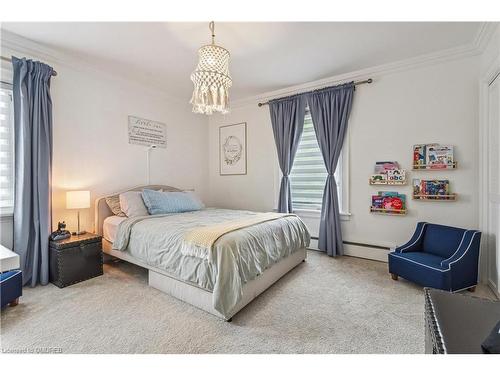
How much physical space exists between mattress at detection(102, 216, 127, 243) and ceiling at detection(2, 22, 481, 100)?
6.52ft

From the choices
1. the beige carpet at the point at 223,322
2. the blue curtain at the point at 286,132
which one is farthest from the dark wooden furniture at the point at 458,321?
the blue curtain at the point at 286,132

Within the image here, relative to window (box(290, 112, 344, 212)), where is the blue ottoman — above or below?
below

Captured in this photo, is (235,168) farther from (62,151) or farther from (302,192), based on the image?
(62,151)

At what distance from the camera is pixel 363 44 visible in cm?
261

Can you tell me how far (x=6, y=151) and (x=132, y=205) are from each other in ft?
4.49

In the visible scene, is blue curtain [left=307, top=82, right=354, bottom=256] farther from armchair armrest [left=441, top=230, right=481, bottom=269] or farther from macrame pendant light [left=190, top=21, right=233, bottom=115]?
macrame pendant light [left=190, top=21, right=233, bottom=115]

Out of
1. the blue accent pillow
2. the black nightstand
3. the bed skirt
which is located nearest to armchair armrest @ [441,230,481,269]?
the bed skirt

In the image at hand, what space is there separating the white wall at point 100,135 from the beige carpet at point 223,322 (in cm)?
111

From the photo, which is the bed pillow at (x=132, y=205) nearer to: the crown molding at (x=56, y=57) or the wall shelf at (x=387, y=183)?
the crown molding at (x=56, y=57)

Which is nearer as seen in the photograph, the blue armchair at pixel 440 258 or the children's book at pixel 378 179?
the blue armchair at pixel 440 258

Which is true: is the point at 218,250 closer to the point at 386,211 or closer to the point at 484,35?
the point at 386,211

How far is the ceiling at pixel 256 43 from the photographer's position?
2.28 m

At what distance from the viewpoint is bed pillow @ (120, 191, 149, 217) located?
304 centimetres
